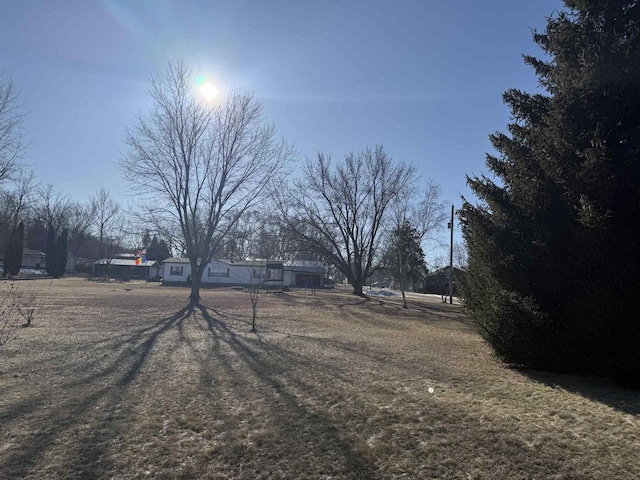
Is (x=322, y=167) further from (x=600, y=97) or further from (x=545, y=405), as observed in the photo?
(x=545, y=405)

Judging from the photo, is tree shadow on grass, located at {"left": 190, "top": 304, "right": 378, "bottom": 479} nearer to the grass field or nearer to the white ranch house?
the grass field

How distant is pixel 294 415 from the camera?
4285 mm

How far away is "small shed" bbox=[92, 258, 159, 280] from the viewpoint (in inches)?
2233

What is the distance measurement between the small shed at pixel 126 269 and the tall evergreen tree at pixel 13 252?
12582mm

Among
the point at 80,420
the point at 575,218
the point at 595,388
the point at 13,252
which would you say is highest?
the point at 575,218

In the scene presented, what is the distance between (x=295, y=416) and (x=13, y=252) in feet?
166

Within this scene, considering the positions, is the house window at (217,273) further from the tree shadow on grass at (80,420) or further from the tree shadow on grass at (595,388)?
the tree shadow on grass at (595,388)

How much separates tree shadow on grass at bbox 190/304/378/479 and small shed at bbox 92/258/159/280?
5425cm

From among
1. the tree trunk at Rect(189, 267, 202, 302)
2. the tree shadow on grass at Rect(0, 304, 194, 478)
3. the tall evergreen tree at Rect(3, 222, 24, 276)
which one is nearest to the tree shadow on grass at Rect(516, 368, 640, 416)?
the tree shadow on grass at Rect(0, 304, 194, 478)

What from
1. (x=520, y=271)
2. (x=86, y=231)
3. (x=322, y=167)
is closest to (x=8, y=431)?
(x=520, y=271)

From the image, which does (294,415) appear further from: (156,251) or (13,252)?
(156,251)

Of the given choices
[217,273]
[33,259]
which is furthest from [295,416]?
[33,259]

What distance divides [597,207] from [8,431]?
801 centimetres

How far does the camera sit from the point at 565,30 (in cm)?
787
